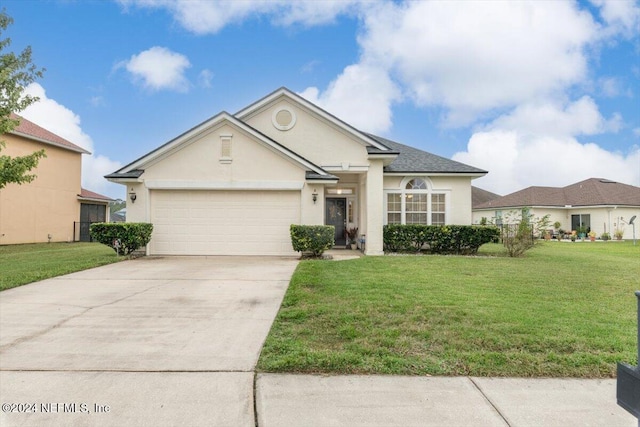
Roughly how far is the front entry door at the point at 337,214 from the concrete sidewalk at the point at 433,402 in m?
12.7

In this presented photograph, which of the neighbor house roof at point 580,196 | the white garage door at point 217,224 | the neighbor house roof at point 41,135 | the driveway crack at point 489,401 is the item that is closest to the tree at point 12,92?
the white garage door at point 217,224

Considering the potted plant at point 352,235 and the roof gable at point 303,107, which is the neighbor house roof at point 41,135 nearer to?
the roof gable at point 303,107

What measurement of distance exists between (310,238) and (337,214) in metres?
4.49

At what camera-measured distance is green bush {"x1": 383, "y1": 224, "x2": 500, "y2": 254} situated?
1330 cm

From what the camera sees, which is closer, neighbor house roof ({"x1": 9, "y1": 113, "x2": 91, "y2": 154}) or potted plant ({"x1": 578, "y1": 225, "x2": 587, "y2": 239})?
neighbor house roof ({"x1": 9, "y1": 113, "x2": 91, "y2": 154})

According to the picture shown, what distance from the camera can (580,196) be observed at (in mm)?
30328

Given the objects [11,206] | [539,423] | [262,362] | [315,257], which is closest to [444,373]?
[539,423]

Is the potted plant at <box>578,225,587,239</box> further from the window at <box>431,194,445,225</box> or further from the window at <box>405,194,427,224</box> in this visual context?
the window at <box>405,194,427,224</box>

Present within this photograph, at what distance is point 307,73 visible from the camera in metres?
20.4

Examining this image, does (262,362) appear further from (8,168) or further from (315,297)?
(8,168)

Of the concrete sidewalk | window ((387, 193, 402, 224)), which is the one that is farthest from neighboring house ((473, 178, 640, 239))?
the concrete sidewalk

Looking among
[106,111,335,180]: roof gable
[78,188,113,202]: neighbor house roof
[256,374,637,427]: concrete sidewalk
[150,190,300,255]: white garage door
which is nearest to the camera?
[256,374,637,427]: concrete sidewalk

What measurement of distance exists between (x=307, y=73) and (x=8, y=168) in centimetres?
1488

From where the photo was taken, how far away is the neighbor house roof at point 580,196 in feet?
93.0
